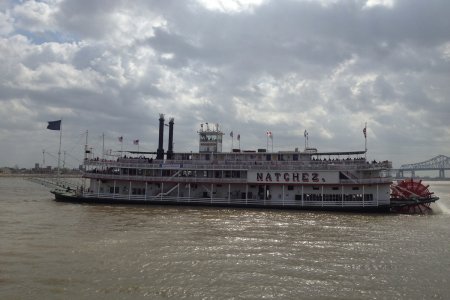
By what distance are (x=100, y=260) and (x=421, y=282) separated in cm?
1516

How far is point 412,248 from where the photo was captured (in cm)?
2511

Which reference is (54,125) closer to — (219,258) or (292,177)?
(292,177)

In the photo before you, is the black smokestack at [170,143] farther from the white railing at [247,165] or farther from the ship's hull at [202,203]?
the ship's hull at [202,203]

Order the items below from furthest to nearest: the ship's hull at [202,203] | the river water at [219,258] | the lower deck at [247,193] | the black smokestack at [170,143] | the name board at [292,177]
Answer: the black smokestack at [170,143], the name board at [292,177], the lower deck at [247,193], the ship's hull at [202,203], the river water at [219,258]

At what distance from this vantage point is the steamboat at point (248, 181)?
45406 millimetres

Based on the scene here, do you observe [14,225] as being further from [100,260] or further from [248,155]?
[248,155]

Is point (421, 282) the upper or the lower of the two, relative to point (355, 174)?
lower

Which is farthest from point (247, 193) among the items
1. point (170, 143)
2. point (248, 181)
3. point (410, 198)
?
point (410, 198)

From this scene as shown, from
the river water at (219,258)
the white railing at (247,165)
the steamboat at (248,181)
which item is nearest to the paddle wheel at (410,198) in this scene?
the steamboat at (248,181)

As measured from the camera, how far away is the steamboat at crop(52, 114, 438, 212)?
4541 cm

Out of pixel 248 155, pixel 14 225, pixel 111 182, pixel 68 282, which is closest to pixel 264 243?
pixel 68 282

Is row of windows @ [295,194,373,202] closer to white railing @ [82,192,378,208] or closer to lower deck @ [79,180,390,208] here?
lower deck @ [79,180,390,208]

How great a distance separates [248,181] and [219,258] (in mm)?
27335

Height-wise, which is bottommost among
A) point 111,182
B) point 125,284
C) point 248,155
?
point 125,284
